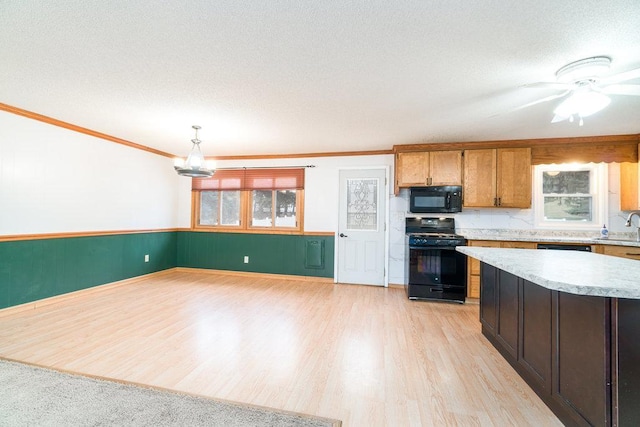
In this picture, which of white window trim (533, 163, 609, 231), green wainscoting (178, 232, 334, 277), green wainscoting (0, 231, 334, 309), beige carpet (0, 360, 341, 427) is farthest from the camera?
green wainscoting (178, 232, 334, 277)

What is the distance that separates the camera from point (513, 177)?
389cm

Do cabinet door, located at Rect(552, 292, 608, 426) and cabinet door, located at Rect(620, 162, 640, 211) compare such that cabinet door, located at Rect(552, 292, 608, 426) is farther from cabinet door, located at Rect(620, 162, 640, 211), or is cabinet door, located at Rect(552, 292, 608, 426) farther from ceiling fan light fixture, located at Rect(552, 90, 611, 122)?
cabinet door, located at Rect(620, 162, 640, 211)

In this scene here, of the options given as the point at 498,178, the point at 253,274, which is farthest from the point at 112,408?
the point at 498,178

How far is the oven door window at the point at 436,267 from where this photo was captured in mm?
3789

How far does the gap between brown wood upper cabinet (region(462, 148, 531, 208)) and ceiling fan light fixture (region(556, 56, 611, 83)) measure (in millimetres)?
1948

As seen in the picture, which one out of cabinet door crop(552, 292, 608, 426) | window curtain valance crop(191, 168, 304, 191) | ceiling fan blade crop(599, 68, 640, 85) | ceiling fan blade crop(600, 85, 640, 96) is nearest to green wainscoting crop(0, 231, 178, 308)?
window curtain valance crop(191, 168, 304, 191)

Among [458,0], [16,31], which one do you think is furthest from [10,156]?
[458,0]

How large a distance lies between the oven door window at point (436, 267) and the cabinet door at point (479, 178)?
2.77 ft

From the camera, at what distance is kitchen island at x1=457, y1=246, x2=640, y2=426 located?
1.25 m

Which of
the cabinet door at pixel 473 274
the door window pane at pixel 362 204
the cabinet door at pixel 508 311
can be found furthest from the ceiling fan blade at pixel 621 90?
the door window pane at pixel 362 204

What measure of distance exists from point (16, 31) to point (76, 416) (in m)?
2.39

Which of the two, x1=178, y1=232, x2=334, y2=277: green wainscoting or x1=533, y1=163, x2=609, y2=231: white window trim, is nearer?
x1=533, y1=163, x2=609, y2=231: white window trim

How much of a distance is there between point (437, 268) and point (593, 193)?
255 cm

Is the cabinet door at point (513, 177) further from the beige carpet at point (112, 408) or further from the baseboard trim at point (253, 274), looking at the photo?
the beige carpet at point (112, 408)
